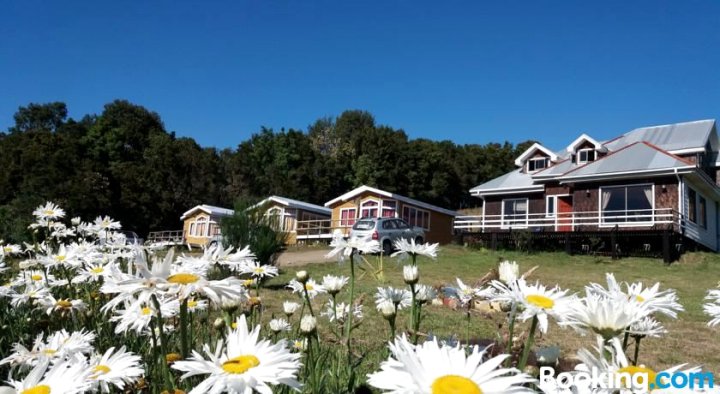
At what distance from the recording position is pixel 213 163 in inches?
1994

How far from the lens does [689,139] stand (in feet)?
81.3

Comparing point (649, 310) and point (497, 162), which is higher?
point (497, 162)

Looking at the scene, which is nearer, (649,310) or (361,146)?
(649,310)

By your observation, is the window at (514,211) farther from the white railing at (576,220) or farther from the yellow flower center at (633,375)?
the yellow flower center at (633,375)

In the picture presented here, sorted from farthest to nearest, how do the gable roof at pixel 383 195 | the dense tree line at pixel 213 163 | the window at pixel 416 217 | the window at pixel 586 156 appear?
the dense tree line at pixel 213 163, the window at pixel 416 217, the gable roof at pixel 383 195, the window at pixel 586 156

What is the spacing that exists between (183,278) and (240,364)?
42 cm

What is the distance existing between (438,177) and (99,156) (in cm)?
3393

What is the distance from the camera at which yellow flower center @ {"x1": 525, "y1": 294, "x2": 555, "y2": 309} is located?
140cm

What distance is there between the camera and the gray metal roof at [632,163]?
65.3 feet

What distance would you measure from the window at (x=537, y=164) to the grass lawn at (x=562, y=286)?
8200mm

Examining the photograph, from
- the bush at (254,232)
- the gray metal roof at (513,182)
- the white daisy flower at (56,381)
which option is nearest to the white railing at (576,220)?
the gray metal roof at (513,182)

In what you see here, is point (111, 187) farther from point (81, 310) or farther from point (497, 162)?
point (81, 310)

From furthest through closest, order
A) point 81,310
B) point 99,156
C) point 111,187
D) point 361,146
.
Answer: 1. point 361,146
2. point 99,156
3. point 111,187
4. point 81,310

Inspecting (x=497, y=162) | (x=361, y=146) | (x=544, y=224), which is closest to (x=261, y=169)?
(x=361, y=146)
